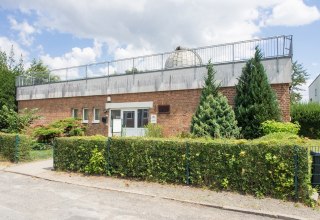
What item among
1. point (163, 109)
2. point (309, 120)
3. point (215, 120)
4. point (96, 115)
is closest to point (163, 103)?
point (163, 109)

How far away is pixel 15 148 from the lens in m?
13.4

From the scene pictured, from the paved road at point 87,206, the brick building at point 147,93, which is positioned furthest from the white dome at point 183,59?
the paved road at point 87,206

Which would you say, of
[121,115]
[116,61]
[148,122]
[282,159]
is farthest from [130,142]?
[116,61]

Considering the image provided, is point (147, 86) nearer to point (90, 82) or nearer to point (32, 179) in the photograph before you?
point (90, 82)

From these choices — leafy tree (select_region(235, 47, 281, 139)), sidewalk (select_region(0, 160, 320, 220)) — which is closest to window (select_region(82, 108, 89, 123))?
sidewalk (select_region(0, 160, 320, 220))

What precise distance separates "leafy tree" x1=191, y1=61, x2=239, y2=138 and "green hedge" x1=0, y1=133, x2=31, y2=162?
7462mm

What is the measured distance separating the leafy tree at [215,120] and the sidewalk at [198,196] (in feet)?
16.7

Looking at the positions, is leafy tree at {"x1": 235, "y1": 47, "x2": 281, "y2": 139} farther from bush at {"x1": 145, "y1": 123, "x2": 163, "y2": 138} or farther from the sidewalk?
the sidewalk

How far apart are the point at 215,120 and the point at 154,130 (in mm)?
3952

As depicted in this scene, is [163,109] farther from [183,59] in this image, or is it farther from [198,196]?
[198,196]

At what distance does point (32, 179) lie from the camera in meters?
10.3

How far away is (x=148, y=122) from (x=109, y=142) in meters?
7.91

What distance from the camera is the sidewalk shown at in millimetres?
6527

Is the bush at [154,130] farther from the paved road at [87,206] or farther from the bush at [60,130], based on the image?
the paved road at [87,206]
